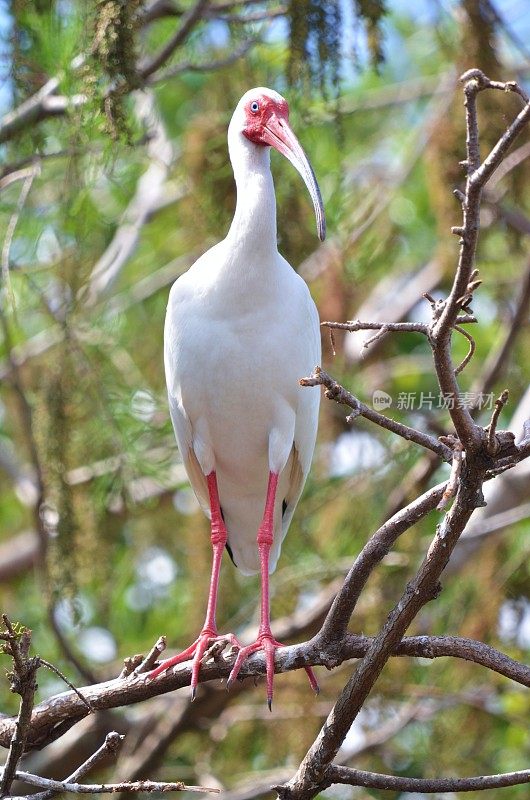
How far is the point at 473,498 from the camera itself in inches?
127

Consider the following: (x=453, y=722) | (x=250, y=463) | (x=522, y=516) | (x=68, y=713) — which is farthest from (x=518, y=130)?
(x=453, y=722)

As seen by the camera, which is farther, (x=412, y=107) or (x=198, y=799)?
(x=412, y=107)

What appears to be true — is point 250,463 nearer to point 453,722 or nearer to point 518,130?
point 518,130

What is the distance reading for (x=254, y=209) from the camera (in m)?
4.82

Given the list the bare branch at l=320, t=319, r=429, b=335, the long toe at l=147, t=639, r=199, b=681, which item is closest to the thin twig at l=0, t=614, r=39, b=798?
the long toe at l=147, t=639, r=199, b=681

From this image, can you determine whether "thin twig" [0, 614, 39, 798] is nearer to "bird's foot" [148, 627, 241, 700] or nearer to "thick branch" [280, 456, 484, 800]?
"bird's foot" [148, 627, 241, 700]

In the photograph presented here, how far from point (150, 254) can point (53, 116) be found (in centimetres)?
538

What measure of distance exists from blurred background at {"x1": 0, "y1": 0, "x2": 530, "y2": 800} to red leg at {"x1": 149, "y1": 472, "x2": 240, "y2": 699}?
790mm

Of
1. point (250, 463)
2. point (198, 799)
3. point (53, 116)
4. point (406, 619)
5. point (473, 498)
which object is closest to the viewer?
point (473, 498)

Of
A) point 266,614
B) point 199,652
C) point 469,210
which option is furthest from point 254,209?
point 469,210

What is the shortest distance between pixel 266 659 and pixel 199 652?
0.26m

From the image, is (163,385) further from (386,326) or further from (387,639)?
(386,326)

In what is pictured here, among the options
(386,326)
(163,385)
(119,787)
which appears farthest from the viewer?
(163,385)
